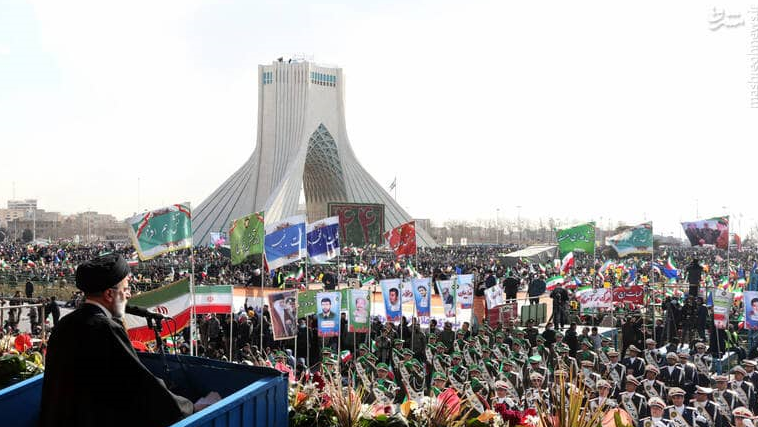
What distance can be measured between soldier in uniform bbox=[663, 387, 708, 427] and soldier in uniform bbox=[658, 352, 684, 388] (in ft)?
5.83

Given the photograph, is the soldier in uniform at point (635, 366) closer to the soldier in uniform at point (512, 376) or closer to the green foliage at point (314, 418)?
the soldier in uniform at point (512, 376)

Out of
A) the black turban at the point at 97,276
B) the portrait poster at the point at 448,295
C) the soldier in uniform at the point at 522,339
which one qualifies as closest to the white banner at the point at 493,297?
the portrait poster at the point at 448,295

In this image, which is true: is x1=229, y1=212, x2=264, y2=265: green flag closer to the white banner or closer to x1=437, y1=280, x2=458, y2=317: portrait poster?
x1=437, y1=280, x2=458, y2=317: portrait poster

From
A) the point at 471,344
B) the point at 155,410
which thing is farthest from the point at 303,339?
the point at 155,410

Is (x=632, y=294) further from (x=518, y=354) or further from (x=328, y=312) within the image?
(x=328, y=312)

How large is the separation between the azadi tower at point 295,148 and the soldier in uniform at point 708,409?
4041cm

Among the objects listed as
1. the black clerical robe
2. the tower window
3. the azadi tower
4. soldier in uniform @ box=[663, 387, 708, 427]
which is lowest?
soldier in uniform @ box=[663, 387, 708, 427]

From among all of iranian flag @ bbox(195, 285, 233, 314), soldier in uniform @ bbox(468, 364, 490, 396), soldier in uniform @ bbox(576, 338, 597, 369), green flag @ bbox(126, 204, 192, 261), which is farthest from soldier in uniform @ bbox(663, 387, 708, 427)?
green flag @ bbox(126, 204, 192, 261)

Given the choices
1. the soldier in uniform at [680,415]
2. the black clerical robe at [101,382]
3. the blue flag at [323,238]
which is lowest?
the soldier in uniform at [680,415]

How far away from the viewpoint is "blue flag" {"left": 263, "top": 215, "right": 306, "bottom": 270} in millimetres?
10656

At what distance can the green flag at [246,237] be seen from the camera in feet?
34.2

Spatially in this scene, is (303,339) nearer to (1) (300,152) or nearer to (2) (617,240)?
(2) (617,240)

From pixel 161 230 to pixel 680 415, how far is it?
6.92 meters

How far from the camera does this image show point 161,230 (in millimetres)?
9047
